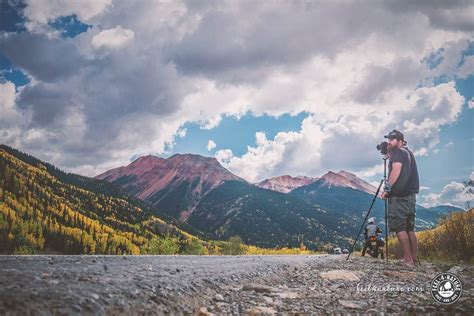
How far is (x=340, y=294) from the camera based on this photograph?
17.1ft

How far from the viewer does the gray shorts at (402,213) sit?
916 centimetres

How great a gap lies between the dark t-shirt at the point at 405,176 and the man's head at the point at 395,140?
28cm

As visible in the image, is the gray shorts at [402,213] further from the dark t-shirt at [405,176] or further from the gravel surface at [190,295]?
the gravel surface at [190,295]

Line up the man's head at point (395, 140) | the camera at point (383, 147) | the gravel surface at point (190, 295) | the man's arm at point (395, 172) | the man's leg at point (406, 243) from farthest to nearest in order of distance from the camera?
the camera at point (383, 147), the man's head at point (395, 140), the man's arm at point (395, 172), the man's leg at point (406, 243), the gravel surface at point (190, 295)

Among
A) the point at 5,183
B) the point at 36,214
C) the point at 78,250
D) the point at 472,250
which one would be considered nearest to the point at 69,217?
the point at 36,214

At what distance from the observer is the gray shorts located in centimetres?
916

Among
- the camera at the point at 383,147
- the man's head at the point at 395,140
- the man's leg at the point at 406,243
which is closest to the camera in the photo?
the man's leg at the point at 406,243

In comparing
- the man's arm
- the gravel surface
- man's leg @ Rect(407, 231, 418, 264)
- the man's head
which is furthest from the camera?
the gravel surface

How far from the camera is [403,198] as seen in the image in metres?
9.28

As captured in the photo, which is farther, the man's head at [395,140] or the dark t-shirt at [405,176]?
the man's head at [395,140]

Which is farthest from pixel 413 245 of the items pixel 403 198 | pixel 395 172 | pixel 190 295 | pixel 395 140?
pixel 190 295

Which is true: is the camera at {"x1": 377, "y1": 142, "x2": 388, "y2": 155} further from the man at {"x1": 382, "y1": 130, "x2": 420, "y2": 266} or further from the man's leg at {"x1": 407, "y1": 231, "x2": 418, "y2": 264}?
the man's leg at {"x1": 407, "y1": 231, "x2": 418, "y2": 264}

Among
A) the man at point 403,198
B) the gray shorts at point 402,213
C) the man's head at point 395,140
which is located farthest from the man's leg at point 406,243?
the man's head at point 395,140

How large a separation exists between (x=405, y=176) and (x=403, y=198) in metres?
0.59
